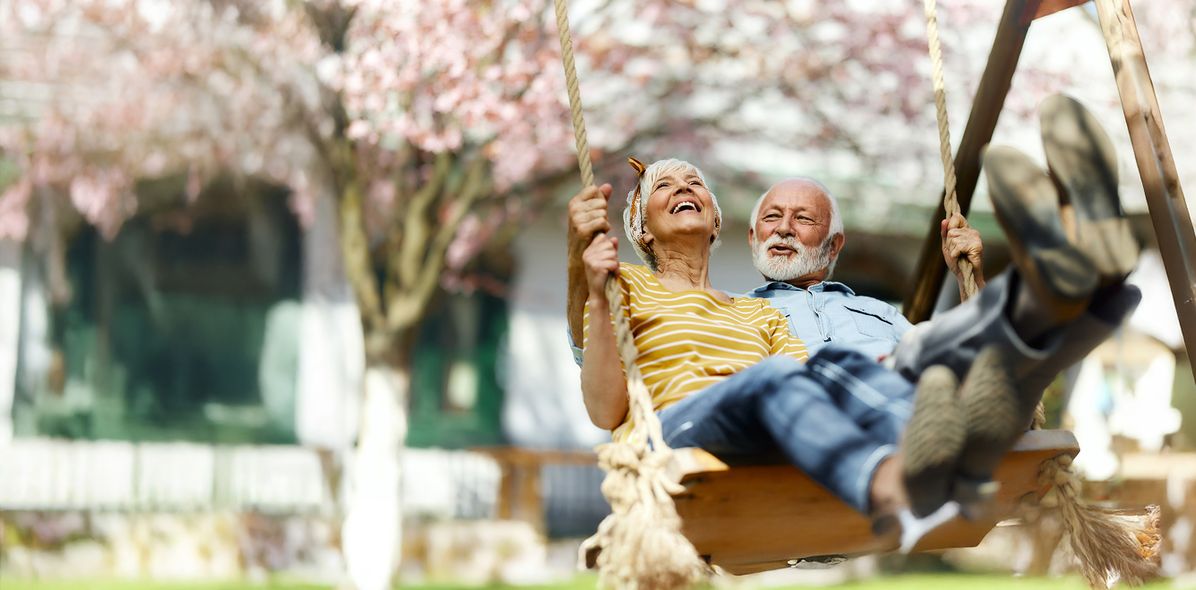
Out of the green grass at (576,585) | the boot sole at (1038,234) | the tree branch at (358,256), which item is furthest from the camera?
the green grass at (576,585)

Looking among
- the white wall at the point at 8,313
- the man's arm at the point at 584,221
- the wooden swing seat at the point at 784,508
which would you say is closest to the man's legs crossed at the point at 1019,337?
the wooden swing seat at the point at 784,508

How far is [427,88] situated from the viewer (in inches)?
257

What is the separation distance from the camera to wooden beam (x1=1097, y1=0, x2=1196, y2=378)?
2.54 m

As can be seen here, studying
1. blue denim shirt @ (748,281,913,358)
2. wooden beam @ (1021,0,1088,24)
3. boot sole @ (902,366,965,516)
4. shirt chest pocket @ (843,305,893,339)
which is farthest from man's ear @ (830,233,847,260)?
boot sole @ (902,366,965,516)

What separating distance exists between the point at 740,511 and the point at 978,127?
4.83 feet

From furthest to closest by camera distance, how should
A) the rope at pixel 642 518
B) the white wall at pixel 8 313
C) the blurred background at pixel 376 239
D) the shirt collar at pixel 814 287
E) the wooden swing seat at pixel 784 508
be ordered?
1. the white wall at pixel 8 313
2. the blurred background at pixel 376 239
3. the shirt collar at pixel 814 287
4. the wooden swing seat at pixel 784 508
5. the rope at pixel 642 518

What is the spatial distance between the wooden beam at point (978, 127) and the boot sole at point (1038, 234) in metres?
1.44

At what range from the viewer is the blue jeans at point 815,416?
70.3 inches

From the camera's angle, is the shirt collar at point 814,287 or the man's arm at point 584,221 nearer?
the man's arm at point 584,221

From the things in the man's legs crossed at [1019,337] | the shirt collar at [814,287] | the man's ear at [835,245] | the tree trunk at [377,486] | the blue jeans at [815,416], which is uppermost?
the man's ear at [835,245]

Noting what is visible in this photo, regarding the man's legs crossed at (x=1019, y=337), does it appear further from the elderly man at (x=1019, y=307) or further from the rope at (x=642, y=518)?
the rope at (x=642, y=518)

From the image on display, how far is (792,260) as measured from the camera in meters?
2.97

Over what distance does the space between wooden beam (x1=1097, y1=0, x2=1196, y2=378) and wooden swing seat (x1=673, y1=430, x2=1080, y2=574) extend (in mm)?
604

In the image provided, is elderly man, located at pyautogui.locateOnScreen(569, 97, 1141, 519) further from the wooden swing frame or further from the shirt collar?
the shirt collar
